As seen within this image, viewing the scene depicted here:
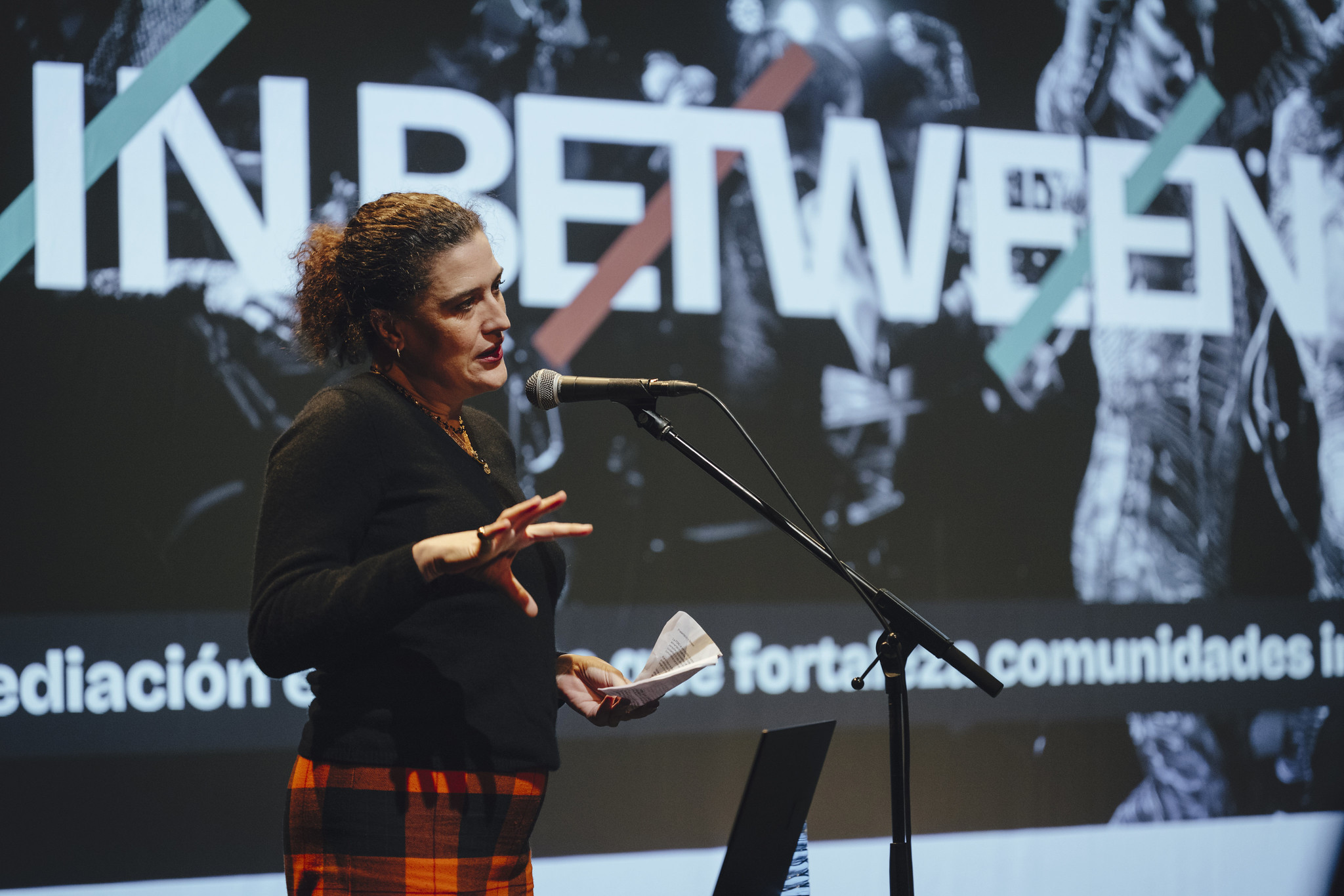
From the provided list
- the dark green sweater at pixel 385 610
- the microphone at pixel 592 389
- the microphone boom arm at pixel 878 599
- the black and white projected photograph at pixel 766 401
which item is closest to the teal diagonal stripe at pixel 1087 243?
the black and white projected photograph at pixel 766 401

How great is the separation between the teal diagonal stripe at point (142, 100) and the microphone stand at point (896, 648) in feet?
5.20

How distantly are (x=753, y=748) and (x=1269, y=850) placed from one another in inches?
61.9

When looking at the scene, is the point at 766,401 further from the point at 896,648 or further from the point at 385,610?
the point at 385,610

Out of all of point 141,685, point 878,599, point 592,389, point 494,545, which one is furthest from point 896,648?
point 141,685

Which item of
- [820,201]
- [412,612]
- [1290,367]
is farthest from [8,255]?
[1290,367]

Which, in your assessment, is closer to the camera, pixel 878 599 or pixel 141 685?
pixel 878 599

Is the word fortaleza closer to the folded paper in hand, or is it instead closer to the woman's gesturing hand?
the folded paper in hand

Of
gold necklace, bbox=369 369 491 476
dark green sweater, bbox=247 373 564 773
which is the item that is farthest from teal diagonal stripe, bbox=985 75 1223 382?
dark green sweater, bbox=247 373 564 773

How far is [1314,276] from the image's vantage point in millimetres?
3400

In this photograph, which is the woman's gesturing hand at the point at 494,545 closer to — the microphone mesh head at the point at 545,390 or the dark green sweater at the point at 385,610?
the dark green sweater at the point at 385,610

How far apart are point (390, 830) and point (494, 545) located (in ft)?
1.30

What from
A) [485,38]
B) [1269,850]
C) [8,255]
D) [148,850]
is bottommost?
[1269,850]

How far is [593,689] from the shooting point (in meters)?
1.69

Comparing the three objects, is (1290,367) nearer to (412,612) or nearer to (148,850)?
(412,612)
